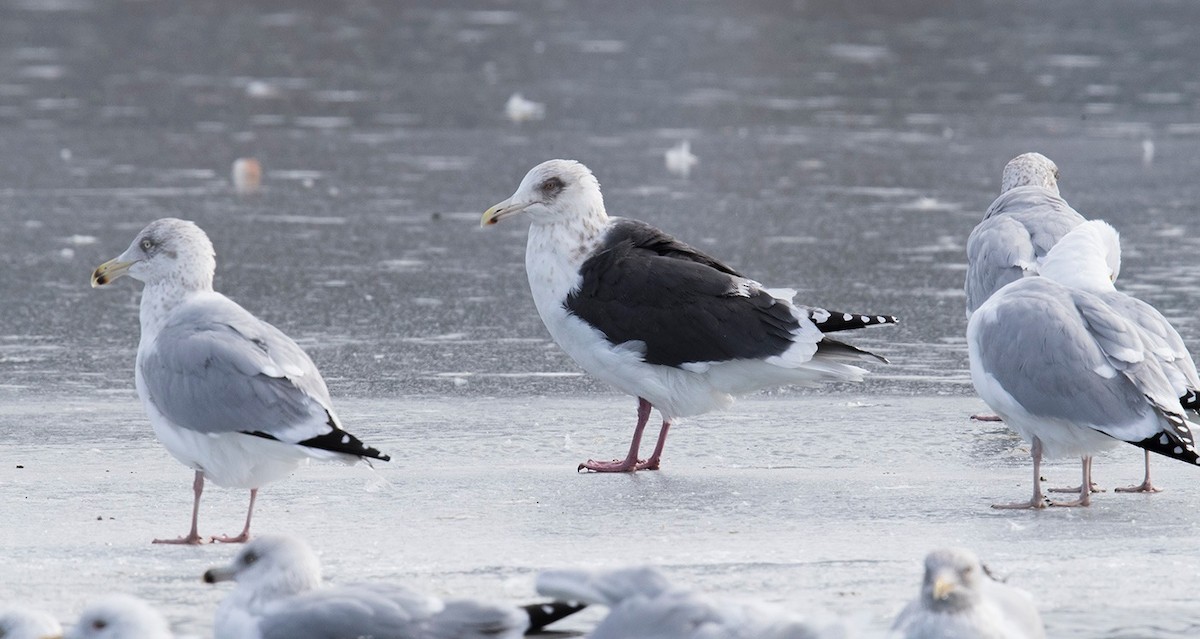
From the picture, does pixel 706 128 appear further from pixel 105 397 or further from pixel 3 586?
pixel 3 586

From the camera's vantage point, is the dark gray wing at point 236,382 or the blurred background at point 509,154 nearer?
the dark gray wing at point 236,382

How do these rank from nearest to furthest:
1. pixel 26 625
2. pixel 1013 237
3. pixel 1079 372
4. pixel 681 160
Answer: pixel 26 625, pixel 1079 372, pixel 1013 237, pixel 681 160

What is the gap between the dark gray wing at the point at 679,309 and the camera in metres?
6.74

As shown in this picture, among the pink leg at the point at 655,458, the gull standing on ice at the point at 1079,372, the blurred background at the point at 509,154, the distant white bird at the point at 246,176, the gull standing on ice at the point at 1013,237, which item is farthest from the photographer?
the distant white bird at the point at 246,176

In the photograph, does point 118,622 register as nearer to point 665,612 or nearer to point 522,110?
point 665,612

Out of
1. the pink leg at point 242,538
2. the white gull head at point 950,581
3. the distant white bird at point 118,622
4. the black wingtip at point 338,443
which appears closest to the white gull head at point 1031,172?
the black wingtip at point 338,443

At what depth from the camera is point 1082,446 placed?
6.03 metres

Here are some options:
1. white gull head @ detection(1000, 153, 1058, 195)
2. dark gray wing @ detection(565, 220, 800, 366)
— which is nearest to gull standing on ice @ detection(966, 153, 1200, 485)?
white gull head @ detection(1000, 153, 1058, 195)

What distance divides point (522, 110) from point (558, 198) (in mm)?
9726

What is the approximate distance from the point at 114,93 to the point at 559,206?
37.8 ft

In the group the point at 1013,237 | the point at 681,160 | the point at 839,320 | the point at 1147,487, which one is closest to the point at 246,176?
the point at 681,160

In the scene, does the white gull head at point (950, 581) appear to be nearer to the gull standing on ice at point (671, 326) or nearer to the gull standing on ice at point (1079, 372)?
the gull standing on ice at point (1079, 372)

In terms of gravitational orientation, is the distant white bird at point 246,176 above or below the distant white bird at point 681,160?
below

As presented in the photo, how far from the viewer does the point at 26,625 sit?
4293mm
